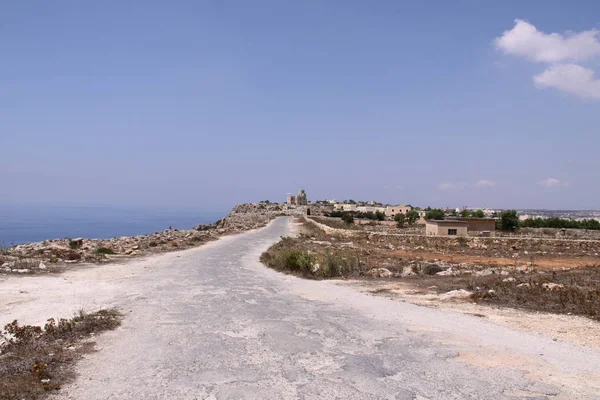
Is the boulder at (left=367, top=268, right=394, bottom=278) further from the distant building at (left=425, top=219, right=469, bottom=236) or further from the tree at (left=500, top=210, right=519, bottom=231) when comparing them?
the tree at (left=500, top=210, right=519, bottom=231)

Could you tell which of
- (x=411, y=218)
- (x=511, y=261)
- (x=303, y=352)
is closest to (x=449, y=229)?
(x=511, y=261)

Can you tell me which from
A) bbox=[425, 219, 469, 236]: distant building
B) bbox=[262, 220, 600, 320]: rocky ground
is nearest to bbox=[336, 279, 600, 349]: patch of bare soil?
bbox=[262, 220, 600, 320]: rocky ground

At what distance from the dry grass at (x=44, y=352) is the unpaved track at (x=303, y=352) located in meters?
0.24

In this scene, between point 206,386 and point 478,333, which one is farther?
point 478,333

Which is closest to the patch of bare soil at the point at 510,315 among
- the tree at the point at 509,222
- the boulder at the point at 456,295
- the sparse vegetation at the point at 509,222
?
Answer: the boulder at the point at 456,295

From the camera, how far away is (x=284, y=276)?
16.7 m

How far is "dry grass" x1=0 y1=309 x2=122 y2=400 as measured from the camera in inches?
202

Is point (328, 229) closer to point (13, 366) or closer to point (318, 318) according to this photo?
point (318, 318)

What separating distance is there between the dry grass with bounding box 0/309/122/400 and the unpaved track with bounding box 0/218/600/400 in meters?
0.24

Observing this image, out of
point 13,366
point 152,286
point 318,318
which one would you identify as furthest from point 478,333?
point 152,286

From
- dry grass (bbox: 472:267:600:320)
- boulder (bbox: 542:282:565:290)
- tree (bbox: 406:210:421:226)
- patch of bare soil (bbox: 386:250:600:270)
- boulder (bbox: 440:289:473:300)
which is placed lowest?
patch of bare soil (bbox: 386:250:600:270)

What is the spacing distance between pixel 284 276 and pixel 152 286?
5.09 m

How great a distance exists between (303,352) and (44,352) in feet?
11.9

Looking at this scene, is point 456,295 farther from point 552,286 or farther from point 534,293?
point 552,286
